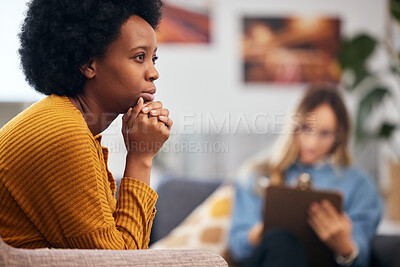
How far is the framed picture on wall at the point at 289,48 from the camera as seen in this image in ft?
13.4

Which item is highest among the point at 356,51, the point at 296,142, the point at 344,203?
the point at 356,51

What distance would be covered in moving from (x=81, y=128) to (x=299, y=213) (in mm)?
1332

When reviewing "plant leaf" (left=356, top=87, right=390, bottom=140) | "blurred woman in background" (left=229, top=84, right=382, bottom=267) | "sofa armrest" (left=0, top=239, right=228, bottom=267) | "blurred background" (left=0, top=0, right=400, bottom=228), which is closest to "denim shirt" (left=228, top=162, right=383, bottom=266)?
"blurred woman in background" (left=229, top=84, right=382, bottom=267)

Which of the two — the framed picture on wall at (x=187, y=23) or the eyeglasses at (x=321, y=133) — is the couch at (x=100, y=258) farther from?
the framed picture on wall at (x=187, y=23)

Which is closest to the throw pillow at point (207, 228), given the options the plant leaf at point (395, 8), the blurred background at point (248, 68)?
the plant leaf at point (395, 8)

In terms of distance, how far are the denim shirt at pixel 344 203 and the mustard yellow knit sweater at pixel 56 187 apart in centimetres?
139

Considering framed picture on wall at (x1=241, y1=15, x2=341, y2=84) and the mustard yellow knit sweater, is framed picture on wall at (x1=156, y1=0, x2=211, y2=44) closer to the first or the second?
framed picture on wall at (x1=241, y1=15, x2=341, y2=84)

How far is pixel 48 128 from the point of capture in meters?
0.66

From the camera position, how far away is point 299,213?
1.85 meters

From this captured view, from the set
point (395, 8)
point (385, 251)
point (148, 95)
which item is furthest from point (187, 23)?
point (148, 95)

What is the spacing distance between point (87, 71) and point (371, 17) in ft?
13.1

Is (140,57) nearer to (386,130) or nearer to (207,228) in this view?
(207,228)

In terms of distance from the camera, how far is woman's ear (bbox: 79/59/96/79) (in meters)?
0.72

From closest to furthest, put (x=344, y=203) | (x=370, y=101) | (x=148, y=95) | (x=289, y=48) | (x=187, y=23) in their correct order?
1. (x=148, y=95)
2. (x=344, y=203)
3. (x=370, y=101)
4. (x=187, y=23)
5. (x=289, y=48)
